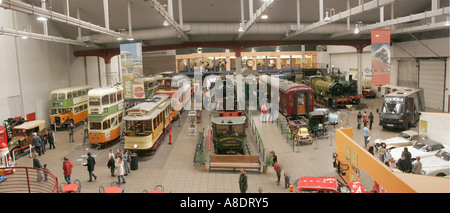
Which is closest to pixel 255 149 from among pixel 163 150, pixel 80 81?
pixel 163 150

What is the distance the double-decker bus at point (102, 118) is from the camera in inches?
762

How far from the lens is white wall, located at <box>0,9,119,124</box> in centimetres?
2220

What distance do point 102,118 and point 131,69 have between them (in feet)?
11.0

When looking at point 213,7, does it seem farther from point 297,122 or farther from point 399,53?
point 399,53

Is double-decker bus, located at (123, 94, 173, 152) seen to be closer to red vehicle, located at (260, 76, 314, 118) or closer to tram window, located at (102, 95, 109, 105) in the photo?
tram window, located at (102, 95, 109, 105)

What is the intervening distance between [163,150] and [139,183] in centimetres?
512

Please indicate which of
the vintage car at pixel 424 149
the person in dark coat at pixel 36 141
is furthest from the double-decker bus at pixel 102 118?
the vintage car at pixel 424 149

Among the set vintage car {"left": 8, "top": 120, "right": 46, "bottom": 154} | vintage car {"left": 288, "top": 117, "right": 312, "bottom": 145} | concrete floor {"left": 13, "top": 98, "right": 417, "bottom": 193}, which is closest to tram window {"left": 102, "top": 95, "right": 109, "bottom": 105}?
concrete floor {"left": 13, "top": 98, "right": 417, "bottom": 193}

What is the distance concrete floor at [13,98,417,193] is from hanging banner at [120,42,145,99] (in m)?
3.73

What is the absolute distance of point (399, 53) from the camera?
33312 mm

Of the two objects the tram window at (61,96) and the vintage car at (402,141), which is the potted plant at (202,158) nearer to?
the vintage car at (402,141)

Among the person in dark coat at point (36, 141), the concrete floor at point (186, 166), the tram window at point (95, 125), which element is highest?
the tram window at point (95, 125)

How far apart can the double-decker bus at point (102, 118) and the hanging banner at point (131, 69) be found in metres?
1.51

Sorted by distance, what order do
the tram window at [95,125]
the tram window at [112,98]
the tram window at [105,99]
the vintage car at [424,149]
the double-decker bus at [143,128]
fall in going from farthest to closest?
the tram window at [112,98] < the tram window at [105,99] < the tram window at [95,125] < the double-decker bus at [143,128] < the vintage car at [424,149]
